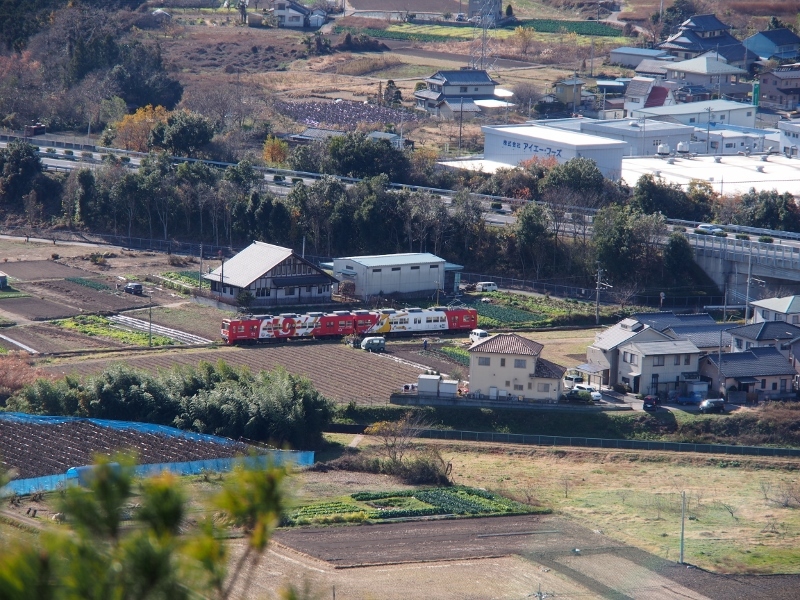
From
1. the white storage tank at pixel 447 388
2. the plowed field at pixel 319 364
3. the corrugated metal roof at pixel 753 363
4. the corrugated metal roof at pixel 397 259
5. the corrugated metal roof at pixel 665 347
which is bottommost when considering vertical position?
the plowed field at pixel 319 364

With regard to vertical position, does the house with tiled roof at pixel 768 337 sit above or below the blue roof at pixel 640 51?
below

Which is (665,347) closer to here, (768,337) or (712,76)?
(768,337)

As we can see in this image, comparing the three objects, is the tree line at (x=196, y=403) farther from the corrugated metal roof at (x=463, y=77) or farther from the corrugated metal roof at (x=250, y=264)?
the corrugated metal roof at (x=463, y=77)

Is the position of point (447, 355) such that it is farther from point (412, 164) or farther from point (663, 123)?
point (663, 123)

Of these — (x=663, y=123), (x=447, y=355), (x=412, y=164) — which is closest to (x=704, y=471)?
(x=447, y=355)

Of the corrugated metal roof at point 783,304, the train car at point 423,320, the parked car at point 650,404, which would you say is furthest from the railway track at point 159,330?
the corrugated metal roof at point 783,304

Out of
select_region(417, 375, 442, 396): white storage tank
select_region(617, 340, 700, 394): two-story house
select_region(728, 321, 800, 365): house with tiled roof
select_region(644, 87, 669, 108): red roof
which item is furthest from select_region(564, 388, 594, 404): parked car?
select_region(644, 87, 669, 108): red roof

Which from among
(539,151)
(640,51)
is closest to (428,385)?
(539,151)
